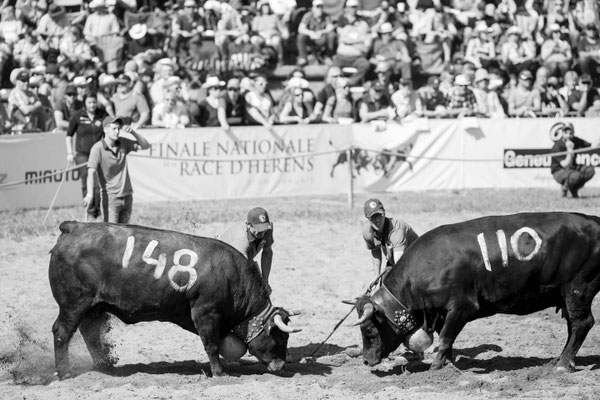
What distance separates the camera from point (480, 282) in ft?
30.1

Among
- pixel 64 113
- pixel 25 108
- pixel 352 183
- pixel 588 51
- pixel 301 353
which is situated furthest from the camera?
pixel 588 51

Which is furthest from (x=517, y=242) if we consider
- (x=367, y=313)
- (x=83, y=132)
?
(x=83, y=132)

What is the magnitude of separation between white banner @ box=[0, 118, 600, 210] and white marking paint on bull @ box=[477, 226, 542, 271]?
868cm

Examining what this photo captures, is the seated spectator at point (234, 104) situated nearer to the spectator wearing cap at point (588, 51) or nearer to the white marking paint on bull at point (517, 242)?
the spectator wearing cap at point (588, 51)

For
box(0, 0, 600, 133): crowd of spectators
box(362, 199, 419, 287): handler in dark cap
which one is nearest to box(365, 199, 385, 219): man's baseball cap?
box(362, 199, 419, 287): handler in dark cap

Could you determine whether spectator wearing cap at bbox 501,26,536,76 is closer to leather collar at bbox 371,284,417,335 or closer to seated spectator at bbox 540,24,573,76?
seated spectator at bbox 540,24,573,76

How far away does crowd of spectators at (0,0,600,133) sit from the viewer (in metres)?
19.0

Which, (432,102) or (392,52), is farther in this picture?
(392,52)

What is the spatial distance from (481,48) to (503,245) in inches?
522

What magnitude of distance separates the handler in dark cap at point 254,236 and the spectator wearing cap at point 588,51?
46.3 feet

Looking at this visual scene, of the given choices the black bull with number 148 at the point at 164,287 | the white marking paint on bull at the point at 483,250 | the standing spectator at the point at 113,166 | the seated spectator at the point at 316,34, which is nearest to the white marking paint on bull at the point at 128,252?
the black bull with number 148 at the point at 164,287

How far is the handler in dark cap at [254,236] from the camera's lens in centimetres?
938

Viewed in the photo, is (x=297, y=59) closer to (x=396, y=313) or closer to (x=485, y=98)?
(x=485, y=98)

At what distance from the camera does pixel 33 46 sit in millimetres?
20719
